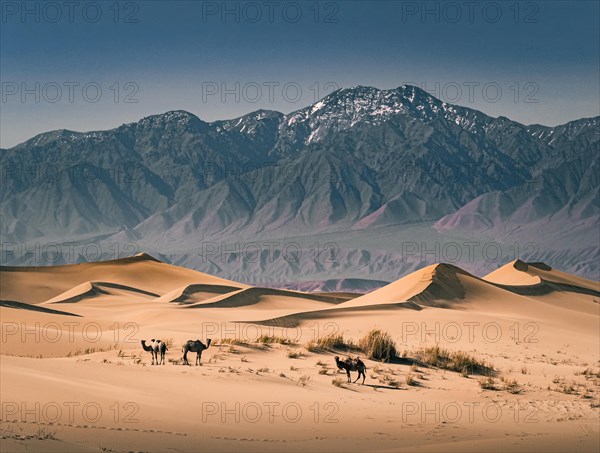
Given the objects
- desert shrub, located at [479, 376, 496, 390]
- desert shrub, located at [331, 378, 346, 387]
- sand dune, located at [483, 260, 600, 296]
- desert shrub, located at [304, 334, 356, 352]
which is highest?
sand dune, located at [483, 260, 600, 296]

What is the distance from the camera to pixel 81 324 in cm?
3541

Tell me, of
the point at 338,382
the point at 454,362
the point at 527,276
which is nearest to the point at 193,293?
the point at 527,276

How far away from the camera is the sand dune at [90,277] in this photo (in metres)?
78.8

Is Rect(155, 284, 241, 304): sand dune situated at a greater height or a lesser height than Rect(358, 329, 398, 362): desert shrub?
lesser

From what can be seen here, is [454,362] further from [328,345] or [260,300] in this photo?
[260,300]

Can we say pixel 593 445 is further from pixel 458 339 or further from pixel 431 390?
pixel 458 339

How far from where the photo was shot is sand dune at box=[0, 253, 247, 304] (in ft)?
259

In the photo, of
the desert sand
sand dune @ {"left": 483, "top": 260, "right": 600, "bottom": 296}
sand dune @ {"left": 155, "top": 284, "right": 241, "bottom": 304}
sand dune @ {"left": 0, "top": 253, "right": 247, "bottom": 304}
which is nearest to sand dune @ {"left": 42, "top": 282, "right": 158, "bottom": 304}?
sand dune @ {"left": 155, "top": 284, "right": 241, "bottom": 304}

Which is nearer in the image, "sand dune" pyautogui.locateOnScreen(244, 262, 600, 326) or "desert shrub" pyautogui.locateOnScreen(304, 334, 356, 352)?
"desert shrub" pyautogui.locateOnScreen(304, 334, 356, 352)

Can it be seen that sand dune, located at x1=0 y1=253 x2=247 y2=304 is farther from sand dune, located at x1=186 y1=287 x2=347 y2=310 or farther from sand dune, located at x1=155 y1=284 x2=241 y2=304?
sand dune, located at x1=186 y1=287 x2=347 y2=310

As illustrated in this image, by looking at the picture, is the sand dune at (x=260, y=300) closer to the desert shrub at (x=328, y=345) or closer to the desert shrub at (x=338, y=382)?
the desert shrub at (x=328, y=345)

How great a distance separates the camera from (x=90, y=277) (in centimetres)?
8625

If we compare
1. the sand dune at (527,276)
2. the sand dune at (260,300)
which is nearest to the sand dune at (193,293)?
the sand dune at (260,300)

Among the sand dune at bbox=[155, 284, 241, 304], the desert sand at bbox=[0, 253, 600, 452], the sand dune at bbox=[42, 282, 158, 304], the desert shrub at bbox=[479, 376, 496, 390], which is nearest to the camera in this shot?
the desert sand at bbox=[0, 253, 600, 452]
